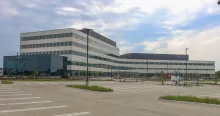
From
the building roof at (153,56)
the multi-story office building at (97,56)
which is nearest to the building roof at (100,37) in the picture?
the multi-story office building at (97,56)

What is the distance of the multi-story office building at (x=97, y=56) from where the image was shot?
87.4 m

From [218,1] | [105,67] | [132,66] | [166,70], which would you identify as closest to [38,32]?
[105,67]

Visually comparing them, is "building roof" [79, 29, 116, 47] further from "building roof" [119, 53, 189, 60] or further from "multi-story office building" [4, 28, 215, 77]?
"building roof" [119, 53, 189, 60]

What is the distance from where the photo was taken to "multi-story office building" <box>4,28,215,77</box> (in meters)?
87.4

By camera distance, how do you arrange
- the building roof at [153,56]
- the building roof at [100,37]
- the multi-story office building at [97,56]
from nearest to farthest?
the multi-story office building at [97,56]
the building roof at [100,37]
the building roof at [153,56]

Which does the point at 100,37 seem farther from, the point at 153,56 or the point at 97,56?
the point at 153,56

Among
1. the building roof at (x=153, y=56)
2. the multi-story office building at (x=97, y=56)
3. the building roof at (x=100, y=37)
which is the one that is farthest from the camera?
the building roof at (x=153, y=56)

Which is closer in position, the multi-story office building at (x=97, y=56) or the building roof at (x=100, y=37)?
the multi-story office building at (x=97, y=56)

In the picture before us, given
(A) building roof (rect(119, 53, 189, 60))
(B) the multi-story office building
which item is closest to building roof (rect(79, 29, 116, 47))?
(B) the multi-story office building

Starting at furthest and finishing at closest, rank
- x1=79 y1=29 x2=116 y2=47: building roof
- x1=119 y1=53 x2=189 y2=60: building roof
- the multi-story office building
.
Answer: x1=119 y1=53 x2=189 y2=60: building roof, x1=79 y1=29 x2=116 y2=47: building roof, the multi-story office building

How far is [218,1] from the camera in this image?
10.5 m

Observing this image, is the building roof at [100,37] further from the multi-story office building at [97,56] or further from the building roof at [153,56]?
the building roof at [153,56]

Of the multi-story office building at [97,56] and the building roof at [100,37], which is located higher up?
the building roof at [100,37]

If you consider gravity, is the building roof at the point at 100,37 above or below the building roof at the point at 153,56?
above
